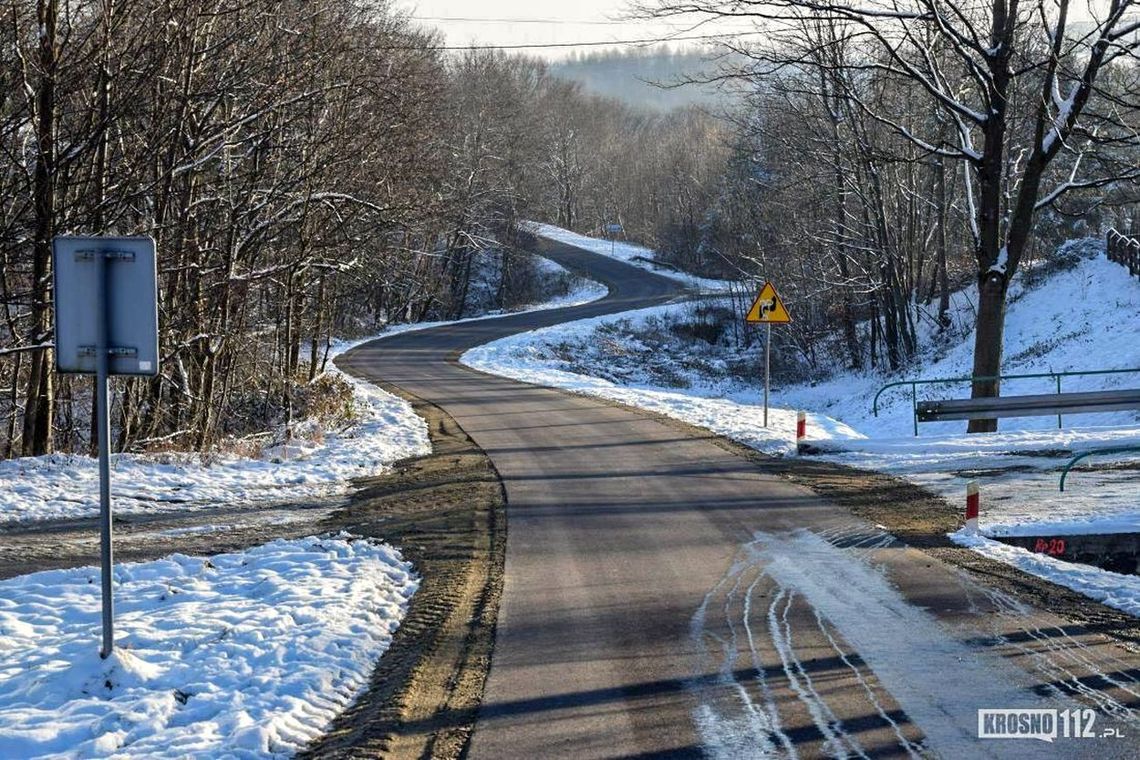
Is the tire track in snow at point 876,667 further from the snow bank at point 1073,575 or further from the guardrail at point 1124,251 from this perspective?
the guardrail at point 1124,251

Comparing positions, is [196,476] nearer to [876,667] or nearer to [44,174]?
[44,174]

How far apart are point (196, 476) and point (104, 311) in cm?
826

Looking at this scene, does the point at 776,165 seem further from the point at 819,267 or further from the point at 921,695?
the point at 921,695

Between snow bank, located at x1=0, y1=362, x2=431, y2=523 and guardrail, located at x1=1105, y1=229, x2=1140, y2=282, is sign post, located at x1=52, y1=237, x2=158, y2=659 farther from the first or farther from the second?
guardrail, located at x1=1105, y1=229, x2=1140, y2=282

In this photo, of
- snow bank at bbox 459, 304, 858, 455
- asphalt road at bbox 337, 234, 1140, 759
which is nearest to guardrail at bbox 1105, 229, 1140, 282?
snow bank at bbox 459, 304, 858, 455

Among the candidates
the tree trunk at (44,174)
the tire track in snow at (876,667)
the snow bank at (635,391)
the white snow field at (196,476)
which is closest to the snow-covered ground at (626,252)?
the snow bank at (635,391)

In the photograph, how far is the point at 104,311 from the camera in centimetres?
627

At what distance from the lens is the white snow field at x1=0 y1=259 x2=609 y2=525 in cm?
Result: 1218

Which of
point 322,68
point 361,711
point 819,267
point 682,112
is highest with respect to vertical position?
point 682,112

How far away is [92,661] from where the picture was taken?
658cm

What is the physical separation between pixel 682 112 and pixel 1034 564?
460 ft

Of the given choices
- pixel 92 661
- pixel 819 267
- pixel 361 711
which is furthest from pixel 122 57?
pixel 819 267

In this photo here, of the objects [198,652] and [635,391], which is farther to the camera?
[635,391]

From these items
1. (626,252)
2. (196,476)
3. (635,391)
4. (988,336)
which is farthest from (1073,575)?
(626,252)
